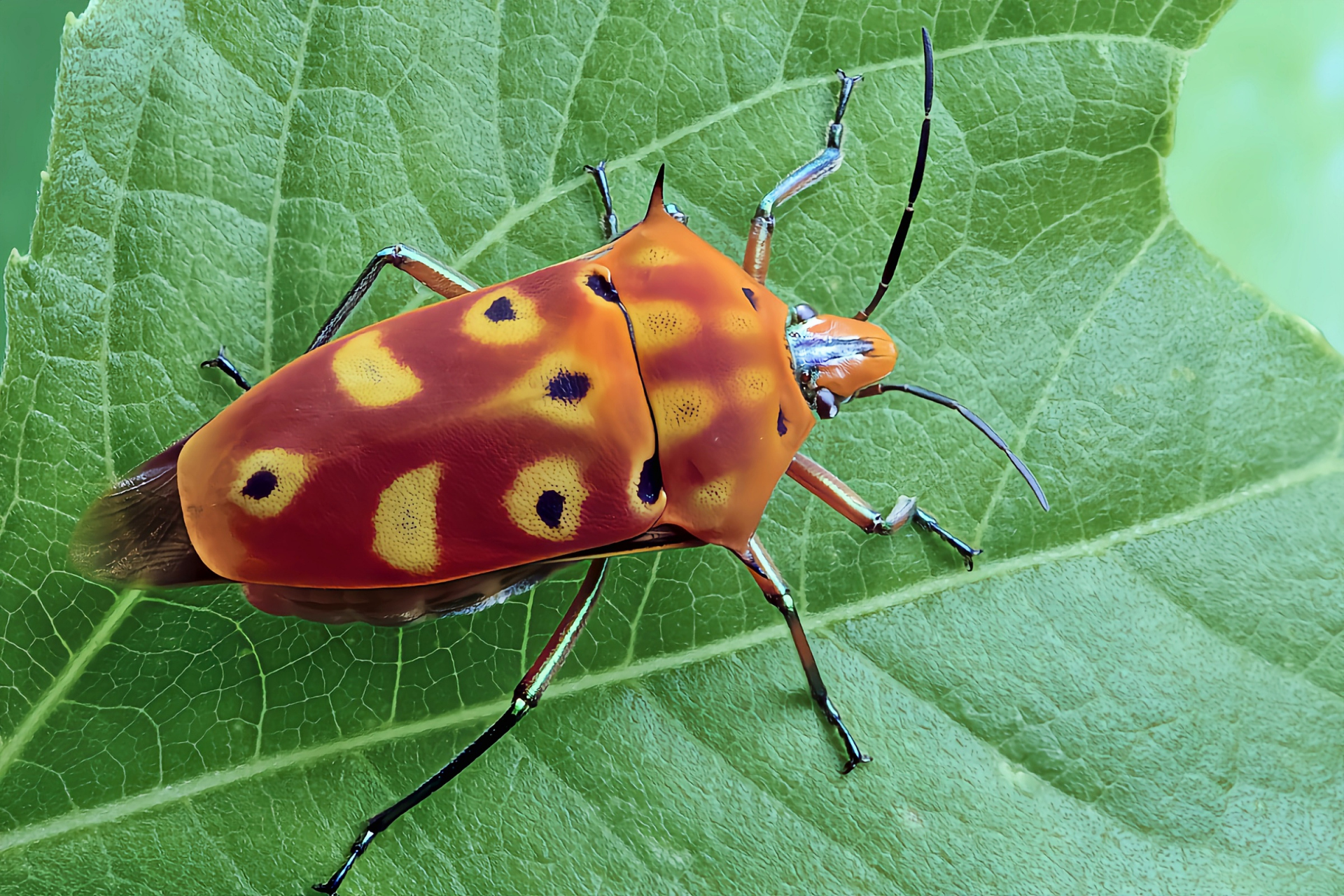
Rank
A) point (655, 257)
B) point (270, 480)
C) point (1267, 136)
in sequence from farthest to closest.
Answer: point (1267, 136)
point (655, 257)
point (270, 480)

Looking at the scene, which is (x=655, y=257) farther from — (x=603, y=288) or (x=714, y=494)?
(x=714, y=494)

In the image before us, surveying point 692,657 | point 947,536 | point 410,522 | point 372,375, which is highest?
point 372,375

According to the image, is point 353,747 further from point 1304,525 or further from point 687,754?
point 1304,525

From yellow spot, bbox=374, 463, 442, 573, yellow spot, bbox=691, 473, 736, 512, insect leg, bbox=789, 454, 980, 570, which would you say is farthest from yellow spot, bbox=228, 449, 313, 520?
insect leg, bbox=789, 454, 980, 570

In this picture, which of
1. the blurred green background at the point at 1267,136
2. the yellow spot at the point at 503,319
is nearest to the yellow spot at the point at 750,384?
the yellow spot at the point at 503,319

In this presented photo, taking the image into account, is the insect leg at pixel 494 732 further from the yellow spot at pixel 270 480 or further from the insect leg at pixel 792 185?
the insect leg at pixel 792 185

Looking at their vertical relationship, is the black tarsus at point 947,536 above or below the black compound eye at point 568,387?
below

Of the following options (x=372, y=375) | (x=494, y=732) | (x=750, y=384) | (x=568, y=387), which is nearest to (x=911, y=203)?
(x=750, y=384)
